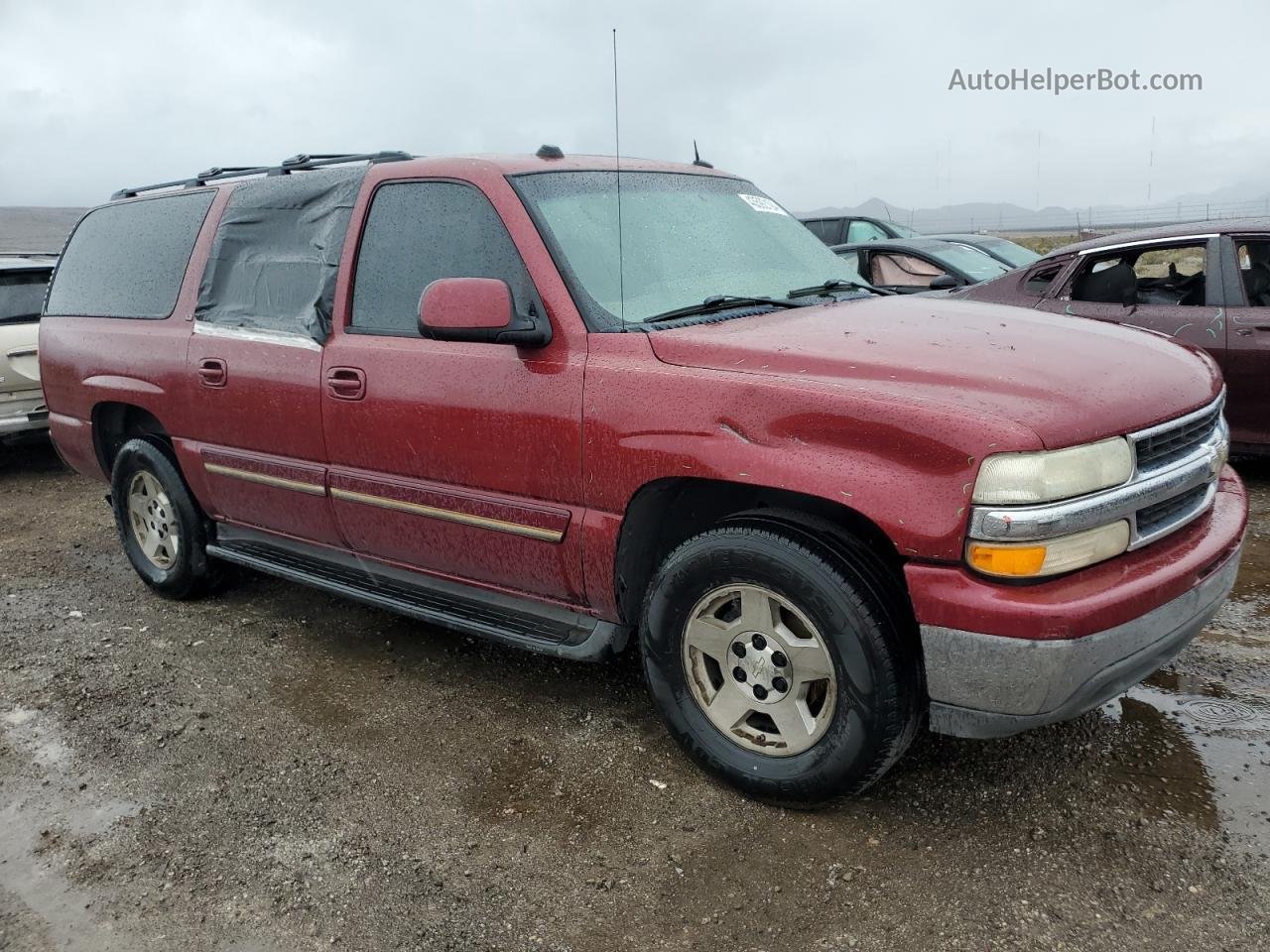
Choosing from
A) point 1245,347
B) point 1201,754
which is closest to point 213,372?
point 1201,754

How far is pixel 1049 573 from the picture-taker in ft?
7.84

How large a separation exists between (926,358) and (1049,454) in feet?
1.45

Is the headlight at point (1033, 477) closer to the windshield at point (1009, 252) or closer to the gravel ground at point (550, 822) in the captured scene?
the gravel ground at point (550, 822)

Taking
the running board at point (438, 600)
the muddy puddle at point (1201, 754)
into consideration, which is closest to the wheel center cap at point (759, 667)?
the running board at point (438, 600)

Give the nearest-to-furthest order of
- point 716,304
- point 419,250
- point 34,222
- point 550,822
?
point 550,822
point 716,304
point 419,250
point 34,222

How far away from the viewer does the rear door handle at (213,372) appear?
4094mm

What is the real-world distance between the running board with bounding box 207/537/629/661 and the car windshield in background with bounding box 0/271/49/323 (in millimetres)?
4432

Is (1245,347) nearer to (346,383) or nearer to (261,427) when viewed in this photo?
(346,383)

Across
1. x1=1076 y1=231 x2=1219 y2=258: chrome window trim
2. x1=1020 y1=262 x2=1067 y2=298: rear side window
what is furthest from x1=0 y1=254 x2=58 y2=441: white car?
x1=1076 y1=231 x2=1219 y2=258: chrome window trim

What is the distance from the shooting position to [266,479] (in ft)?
13.3

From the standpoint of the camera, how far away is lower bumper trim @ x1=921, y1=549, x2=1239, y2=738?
93.5 inches

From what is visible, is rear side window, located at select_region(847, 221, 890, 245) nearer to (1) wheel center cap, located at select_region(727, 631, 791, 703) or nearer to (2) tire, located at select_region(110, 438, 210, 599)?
(2) tire, located at select_region(110, 438, 210, 599)

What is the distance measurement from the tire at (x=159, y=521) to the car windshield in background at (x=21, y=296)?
3535 millimetres

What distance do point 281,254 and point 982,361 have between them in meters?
2.75
